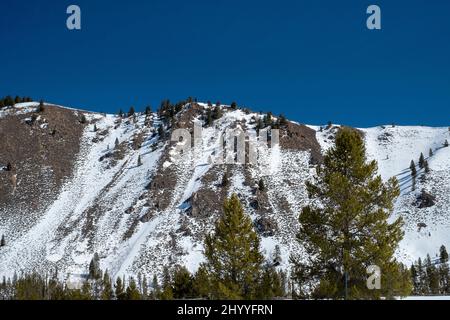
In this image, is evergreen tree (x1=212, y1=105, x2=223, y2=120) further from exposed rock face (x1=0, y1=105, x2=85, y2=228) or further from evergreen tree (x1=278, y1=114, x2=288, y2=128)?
exposed rock face (x1=0, y1=105, x2=85, y2=228)

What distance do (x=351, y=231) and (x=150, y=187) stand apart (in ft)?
377

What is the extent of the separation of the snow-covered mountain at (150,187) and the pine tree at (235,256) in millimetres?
77103

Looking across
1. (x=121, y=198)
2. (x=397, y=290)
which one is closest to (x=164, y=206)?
(x=121, y=198)

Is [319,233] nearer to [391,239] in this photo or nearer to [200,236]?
[391,239]

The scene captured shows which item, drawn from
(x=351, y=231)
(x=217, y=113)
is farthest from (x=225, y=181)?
(x=351, y=231)

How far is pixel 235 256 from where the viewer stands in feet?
95.9

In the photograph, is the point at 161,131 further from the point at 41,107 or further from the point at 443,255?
the point at 443,255

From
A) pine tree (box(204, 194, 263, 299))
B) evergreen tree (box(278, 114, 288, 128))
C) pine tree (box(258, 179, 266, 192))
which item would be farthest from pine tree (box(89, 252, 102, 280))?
evergreen tree (box(278, 114, 288, 128))

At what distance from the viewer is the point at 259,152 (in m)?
158

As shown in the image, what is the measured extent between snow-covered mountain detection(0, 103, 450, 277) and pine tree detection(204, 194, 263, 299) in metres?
77.1

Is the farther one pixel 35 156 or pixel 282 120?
pixel 282 120

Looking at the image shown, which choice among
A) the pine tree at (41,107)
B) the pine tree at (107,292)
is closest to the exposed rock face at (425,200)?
the pine tree at (107,292)

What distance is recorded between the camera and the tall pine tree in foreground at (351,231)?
23266 millimetres

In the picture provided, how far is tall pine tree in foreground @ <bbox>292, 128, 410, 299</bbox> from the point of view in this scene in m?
23.3
